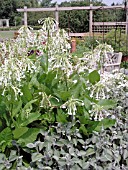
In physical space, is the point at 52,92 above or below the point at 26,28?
below

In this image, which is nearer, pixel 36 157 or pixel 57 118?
pixel 36 157

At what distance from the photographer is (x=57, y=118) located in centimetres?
152

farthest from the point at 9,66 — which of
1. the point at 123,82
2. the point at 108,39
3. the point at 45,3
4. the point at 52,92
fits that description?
the point at 45,3

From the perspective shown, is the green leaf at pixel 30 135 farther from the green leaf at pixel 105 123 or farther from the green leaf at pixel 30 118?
the green leaf at pixel 105 123

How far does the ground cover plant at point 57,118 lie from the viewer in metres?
1.38

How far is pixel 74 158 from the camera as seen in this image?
135cm

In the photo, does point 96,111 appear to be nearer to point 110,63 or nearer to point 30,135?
point 30,135

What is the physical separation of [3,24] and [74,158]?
32.0m

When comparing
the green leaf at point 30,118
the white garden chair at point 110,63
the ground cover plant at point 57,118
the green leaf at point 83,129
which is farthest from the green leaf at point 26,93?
the white garden chair at point 110,63

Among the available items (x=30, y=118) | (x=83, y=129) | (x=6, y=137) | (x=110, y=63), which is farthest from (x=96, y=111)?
(x=110, y=63)

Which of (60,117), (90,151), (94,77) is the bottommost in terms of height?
(90,151)

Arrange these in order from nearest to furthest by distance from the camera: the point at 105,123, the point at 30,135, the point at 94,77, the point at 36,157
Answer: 1. the point at 36,157
2. the point at 30,135
3. the point at 105,123
4. the point at 94,77

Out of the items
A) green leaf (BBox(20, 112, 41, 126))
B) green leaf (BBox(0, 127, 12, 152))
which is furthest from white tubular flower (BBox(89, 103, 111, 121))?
green leaf (BBox(0, 127, 12, 152))

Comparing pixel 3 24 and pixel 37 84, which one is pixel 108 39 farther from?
pixel 3 24
